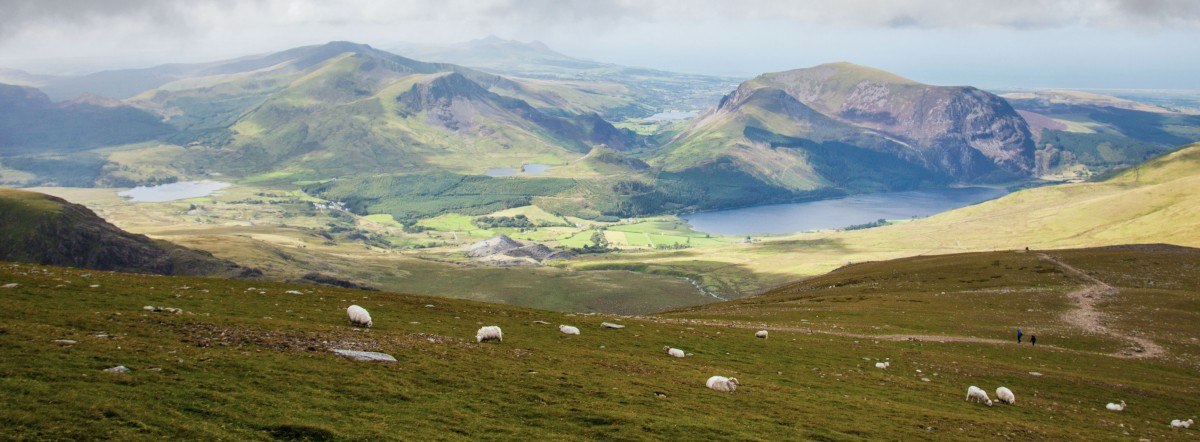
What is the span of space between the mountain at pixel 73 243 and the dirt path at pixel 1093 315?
7259 inches

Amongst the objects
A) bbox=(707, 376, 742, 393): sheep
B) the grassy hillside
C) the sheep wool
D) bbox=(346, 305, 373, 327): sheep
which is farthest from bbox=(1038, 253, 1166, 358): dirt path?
bbox=(346, 305, 373, 327): sheep

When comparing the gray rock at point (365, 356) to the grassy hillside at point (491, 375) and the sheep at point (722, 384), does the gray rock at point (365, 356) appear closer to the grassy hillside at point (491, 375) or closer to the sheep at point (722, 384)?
the grassy hillside at point (491, 375)

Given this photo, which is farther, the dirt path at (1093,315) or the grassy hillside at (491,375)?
the dirt path at (1093,315)

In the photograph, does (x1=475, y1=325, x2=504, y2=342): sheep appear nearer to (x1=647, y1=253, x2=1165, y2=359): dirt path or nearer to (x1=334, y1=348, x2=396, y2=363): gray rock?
(x1=334, y1=348, x2=396, y2=363): gray rock

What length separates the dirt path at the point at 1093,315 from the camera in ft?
191

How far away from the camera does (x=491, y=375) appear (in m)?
32.2

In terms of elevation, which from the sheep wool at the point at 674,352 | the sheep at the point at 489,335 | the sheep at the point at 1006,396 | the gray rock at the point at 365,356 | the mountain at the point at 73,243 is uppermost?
the gray rock at the point at 365,356

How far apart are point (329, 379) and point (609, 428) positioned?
36.9 feet

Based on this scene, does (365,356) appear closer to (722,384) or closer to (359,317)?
(359,317)

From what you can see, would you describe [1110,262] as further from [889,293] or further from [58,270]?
[58,270]

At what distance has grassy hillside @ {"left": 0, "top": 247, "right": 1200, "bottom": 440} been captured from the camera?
76.7 feet

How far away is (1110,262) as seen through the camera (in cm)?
9806

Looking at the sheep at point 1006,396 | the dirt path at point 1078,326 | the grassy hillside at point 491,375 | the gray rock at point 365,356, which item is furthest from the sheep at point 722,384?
the dirt path at point 1078,326

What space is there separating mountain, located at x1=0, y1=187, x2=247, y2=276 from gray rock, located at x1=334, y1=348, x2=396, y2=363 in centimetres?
15961
